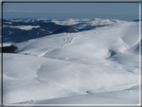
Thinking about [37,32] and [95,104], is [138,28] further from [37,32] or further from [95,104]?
[95,104]

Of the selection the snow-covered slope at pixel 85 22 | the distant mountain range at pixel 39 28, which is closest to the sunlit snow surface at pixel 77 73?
the distant mountain range at pixel 39 28

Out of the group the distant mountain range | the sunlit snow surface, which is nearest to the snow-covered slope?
the distant mountain range

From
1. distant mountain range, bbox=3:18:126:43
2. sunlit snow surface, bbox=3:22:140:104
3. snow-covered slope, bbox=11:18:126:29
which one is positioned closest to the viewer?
sunlit snow surface, bbox=3:22:140:104

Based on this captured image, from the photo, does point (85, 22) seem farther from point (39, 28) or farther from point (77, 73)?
point (77, 73)

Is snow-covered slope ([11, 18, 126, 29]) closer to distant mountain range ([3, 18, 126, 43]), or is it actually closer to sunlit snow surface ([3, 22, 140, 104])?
distant mountain range ([3, 18, 126, 43])

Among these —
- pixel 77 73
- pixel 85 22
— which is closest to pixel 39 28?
pixel 85 22

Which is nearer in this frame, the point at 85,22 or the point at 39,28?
the point at 39,28

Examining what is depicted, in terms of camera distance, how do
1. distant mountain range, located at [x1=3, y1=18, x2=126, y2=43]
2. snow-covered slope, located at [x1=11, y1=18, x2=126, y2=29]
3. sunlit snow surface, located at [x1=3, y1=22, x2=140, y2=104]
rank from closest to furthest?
sunlit snow surface, located at [x1=3, y1=22, x2=140, y2=104] → distant mountain range, located at [x1=3, y1=18, x2=126, y2=43] → snow-covered slope, located at [x1=11, y1=18, x2=126, y2=29]

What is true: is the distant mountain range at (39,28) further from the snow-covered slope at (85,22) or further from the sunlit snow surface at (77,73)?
the sunlit snow surface at (77,73)
